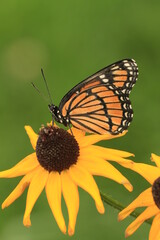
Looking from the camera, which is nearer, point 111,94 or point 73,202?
point 73,202

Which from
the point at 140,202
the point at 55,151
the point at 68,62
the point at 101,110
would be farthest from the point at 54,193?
the point at 68,62

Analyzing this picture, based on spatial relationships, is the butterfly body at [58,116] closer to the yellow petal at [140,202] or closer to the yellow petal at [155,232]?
the yellow petal at [140,202]

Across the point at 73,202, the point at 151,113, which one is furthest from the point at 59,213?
the point at 151,113

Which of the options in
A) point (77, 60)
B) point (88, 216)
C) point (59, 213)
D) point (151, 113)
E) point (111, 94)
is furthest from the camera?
point (77, 60)

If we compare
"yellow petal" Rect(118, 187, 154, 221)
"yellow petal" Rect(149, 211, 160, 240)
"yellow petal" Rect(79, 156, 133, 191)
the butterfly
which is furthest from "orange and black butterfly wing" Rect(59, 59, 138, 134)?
"yellow petal" Rect(149, 211, 160, 240)

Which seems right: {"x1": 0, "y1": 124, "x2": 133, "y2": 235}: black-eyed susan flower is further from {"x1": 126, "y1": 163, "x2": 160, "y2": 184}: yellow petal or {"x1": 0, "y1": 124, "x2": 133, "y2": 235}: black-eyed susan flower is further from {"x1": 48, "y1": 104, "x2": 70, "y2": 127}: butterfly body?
{"x1": 48, "y1": 104, "x2": 70, "y2": 127}: butterfly body

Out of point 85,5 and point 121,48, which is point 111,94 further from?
point 85,5

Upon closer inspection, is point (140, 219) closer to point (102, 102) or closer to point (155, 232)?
point (155, 232)
